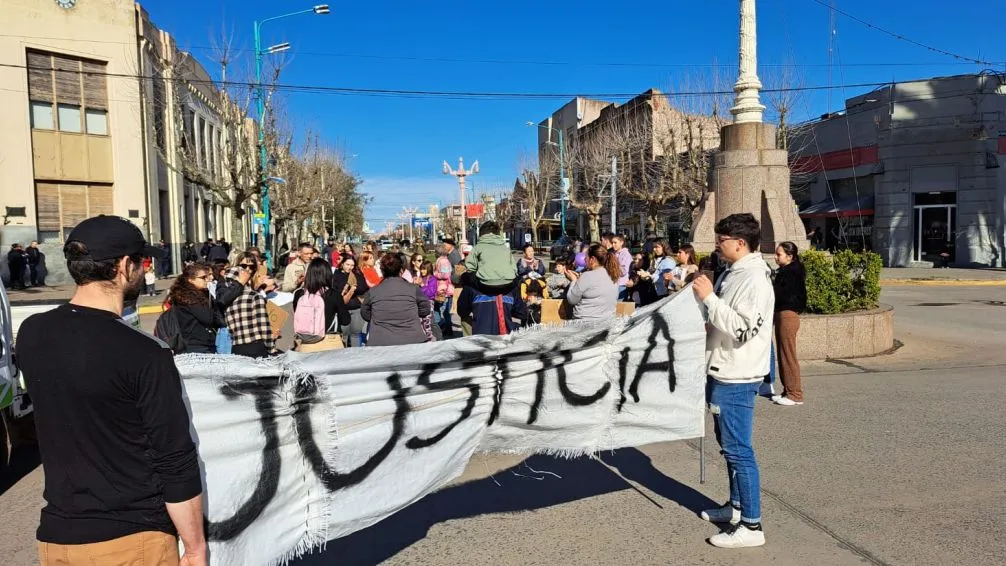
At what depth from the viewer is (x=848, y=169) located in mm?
33938

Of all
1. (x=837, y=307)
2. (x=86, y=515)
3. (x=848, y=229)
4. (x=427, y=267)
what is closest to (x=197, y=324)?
(x=86, y=515)

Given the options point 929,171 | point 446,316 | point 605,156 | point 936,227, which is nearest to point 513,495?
point 446,316

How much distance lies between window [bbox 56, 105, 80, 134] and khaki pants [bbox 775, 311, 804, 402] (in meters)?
28.2

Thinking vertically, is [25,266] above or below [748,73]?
below

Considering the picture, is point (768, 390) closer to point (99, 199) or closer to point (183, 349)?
point (183, 349)

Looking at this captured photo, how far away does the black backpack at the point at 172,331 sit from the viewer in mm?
6215

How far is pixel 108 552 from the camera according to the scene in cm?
217

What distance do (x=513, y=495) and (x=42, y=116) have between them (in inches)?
1126

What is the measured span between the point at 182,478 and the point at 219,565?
2.35 feet

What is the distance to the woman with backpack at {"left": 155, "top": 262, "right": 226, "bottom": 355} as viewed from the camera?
6.27 meters

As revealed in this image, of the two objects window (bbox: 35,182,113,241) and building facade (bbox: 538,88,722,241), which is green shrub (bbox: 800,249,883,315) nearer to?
building facade (bbox: 538,88,722,241)

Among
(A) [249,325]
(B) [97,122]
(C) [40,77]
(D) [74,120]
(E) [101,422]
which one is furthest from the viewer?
(B) [97,122]

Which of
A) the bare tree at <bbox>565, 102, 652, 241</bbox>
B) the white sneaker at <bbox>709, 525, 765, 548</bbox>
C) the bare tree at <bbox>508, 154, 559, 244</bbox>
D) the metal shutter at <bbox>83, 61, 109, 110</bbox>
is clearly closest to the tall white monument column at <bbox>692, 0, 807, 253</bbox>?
the white sneaker at <bbox>709, 525, 765, 548</bbox>

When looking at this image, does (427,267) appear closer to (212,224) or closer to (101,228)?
(101,228)
